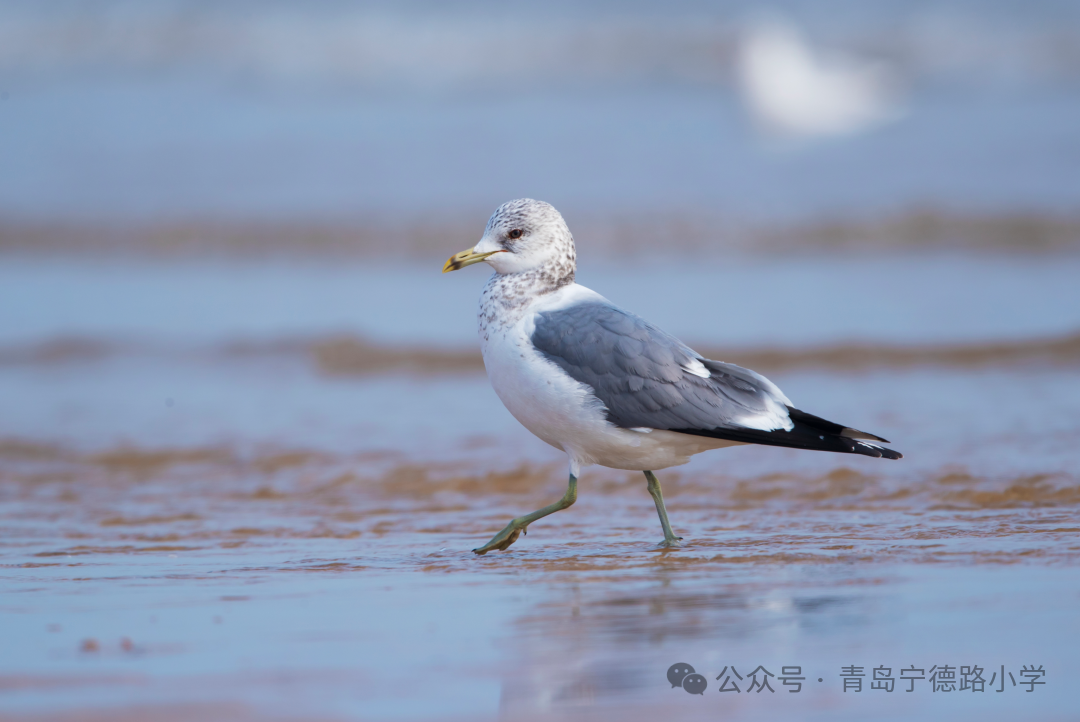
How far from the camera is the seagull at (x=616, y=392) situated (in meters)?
3.55

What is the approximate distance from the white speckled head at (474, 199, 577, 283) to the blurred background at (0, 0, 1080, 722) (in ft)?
3.03

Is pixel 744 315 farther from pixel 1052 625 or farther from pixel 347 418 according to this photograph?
pixel 1052 625

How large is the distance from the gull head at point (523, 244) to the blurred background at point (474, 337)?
0.93 m

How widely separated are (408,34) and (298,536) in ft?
56.8

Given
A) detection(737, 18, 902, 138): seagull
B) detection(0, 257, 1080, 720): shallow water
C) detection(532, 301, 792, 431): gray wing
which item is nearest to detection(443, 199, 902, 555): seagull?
detection(532, 301, 792, 431): gray wing

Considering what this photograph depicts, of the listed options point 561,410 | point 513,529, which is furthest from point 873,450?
point 513,529

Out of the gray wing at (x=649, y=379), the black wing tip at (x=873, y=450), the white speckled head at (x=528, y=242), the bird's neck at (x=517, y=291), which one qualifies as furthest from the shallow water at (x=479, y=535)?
the white speckled head at (x=528, y=242)

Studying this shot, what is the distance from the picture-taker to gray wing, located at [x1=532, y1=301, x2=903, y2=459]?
352 centimetres

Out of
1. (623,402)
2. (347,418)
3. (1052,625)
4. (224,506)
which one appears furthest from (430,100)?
(1052,625)

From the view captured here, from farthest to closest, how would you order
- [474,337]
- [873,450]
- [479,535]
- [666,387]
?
[474,337], [479,535], [666,387], [873,450]

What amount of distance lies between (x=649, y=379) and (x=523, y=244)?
67 cm

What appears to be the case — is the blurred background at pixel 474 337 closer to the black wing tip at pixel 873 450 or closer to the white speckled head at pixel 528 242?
the black wing tip at pixel 873 450

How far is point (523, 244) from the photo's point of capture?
3930 millimetres

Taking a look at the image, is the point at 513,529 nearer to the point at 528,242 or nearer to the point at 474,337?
the point at 528,242
